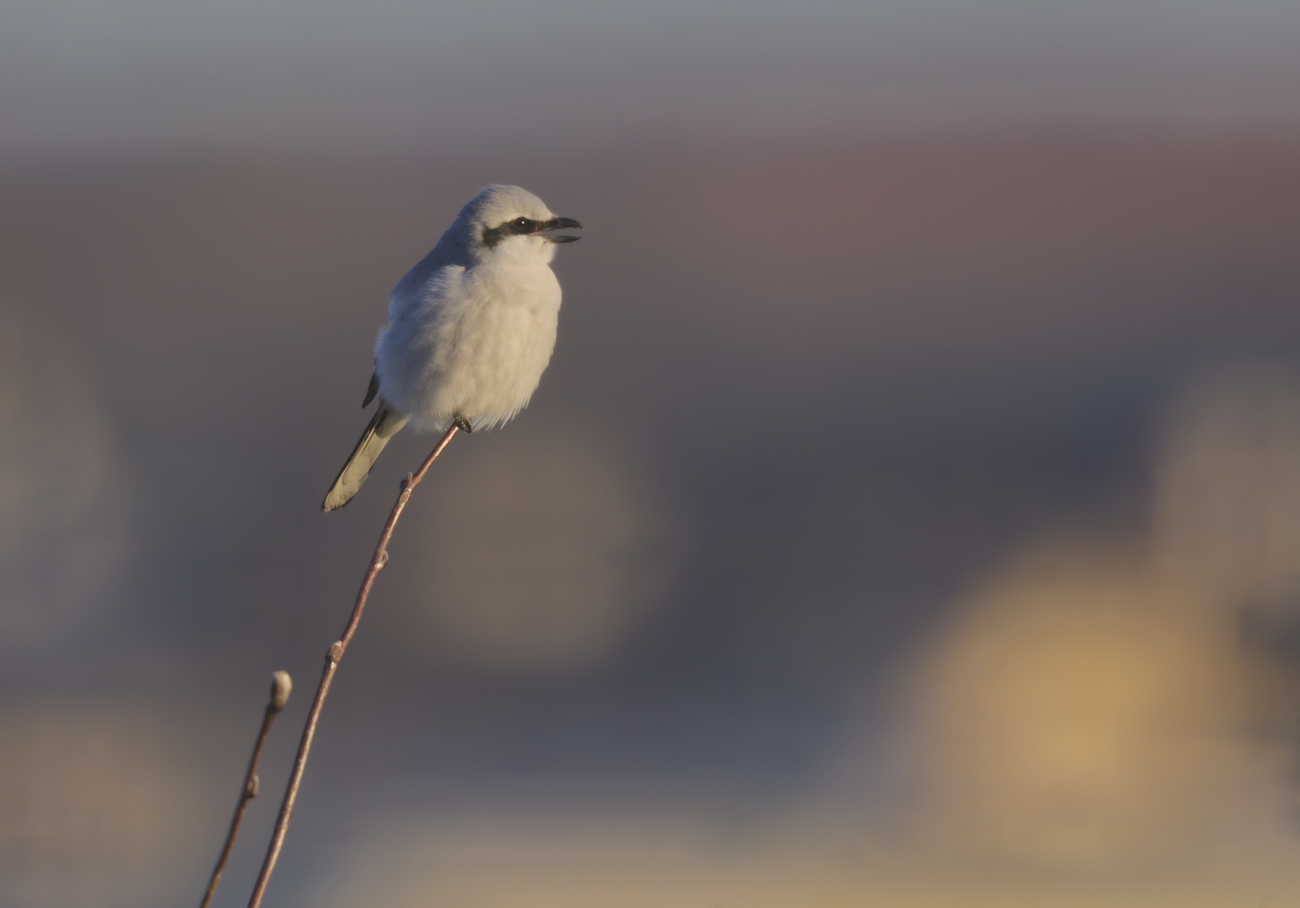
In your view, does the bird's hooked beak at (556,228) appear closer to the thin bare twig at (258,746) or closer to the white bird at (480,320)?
the white bird at (480,320)

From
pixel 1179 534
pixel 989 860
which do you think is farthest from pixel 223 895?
pixel 1179 534

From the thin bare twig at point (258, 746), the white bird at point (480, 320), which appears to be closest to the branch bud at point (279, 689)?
the thin bare twig at point (258, 746)

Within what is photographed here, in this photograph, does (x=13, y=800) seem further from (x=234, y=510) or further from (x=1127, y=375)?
(x=1127, y=375)

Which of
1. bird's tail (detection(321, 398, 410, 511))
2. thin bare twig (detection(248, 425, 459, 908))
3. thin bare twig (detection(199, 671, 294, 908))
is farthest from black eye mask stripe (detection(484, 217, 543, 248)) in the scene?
thin bare twig (detection(199, 671, 294, 908))

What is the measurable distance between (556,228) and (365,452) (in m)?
0.75

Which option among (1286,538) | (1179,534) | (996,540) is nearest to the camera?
(1286,538)

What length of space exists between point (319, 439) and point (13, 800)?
13.4ft

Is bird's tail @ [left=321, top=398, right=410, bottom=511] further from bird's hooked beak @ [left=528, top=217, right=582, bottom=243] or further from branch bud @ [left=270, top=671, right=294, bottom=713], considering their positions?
branch bud @ [left=270, top=671, right=294, bottom=713]

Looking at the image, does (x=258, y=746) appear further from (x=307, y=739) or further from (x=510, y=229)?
(x=510, y=229)

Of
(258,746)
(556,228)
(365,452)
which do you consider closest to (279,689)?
(258,746)

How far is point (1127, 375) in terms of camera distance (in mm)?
11938

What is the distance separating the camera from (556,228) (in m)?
2.80

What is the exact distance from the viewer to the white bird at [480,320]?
2.75 meters

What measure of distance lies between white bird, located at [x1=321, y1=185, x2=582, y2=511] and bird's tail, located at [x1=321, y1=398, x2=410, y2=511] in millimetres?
71
